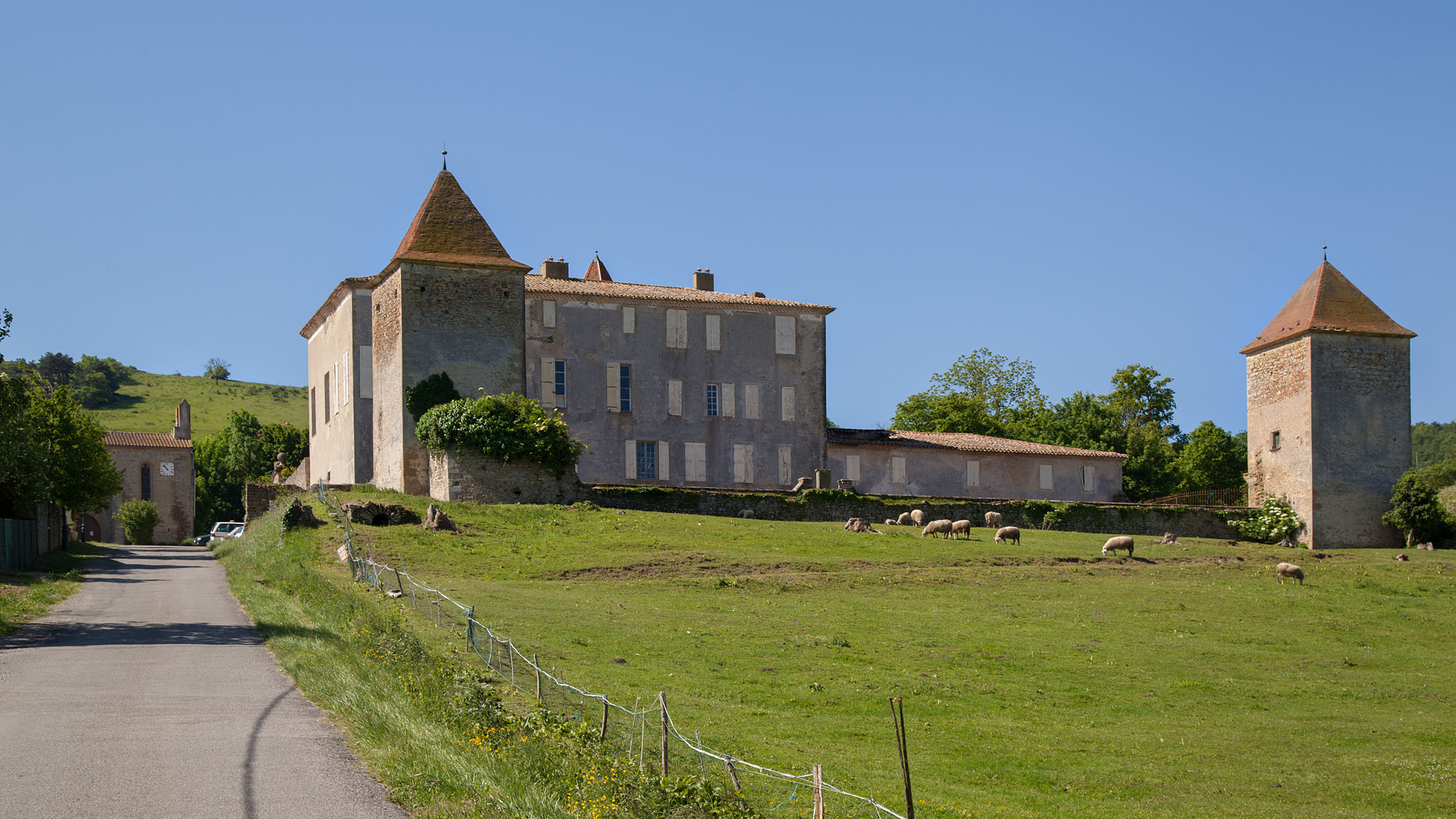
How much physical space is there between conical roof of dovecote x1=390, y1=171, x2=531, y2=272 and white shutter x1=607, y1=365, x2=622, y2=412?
9.82 meters

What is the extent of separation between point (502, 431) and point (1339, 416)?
32.6 meters

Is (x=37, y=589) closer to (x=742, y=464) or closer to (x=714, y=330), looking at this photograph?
(x=742, y=464)

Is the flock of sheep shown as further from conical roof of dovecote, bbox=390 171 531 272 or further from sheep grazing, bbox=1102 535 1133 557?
conical roof of dovecote, bbox=390 171 531 272

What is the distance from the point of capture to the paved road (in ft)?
30.3

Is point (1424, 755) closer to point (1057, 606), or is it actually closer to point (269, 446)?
point (1057, 606)

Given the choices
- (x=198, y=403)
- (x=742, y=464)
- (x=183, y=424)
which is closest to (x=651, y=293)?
(x=742, y=464)

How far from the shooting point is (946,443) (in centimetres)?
5294

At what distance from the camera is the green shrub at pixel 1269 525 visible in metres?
47.0

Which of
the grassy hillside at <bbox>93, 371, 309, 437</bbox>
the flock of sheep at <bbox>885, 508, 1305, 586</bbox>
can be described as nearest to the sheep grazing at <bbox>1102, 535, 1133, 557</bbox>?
the flock of sheep at <bbox>885, 508, 1305, 586</bbox>

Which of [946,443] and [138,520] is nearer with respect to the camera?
[946,443]

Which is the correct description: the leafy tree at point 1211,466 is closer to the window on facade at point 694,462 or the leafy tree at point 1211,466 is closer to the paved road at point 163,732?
the window on facade at point 694,462

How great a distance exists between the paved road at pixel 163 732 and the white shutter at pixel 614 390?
3083 centimetres

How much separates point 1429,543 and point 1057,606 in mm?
28603

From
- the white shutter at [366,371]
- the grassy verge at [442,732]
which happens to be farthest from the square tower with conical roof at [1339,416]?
the grassy verge at [442,732]
